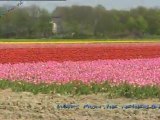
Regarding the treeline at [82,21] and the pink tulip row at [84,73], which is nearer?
the pink tulip row at [84,73]

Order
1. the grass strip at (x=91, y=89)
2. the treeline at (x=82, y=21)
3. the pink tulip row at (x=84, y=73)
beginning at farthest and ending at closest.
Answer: the treeline at (x=82, y=21) < the pink tulip row at (x=84, y=73) < the grass strip at (x=91, y=89)

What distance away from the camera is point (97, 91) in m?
9.48

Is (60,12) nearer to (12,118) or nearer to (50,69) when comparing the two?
(50,69)

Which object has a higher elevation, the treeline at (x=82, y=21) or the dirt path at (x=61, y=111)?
the treeline at (x=82, y=21)

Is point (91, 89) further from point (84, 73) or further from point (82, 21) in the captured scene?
point (82, 21)

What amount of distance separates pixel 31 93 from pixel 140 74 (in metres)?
3.18

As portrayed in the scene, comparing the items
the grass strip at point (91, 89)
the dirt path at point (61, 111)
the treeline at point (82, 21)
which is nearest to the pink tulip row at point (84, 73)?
the grass strip at point (91, 89)

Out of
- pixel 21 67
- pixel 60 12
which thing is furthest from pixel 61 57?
pixel 21 67

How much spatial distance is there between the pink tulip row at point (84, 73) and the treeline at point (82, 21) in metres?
2.48

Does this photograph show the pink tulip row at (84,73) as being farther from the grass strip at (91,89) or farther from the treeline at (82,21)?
the treeline at (82,21)

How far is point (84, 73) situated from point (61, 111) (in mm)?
4772

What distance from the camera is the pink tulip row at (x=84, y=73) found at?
10445 millimetres

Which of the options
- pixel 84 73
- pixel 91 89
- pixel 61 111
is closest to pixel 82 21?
pixel 84 73

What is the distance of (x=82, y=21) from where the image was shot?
19.5m
